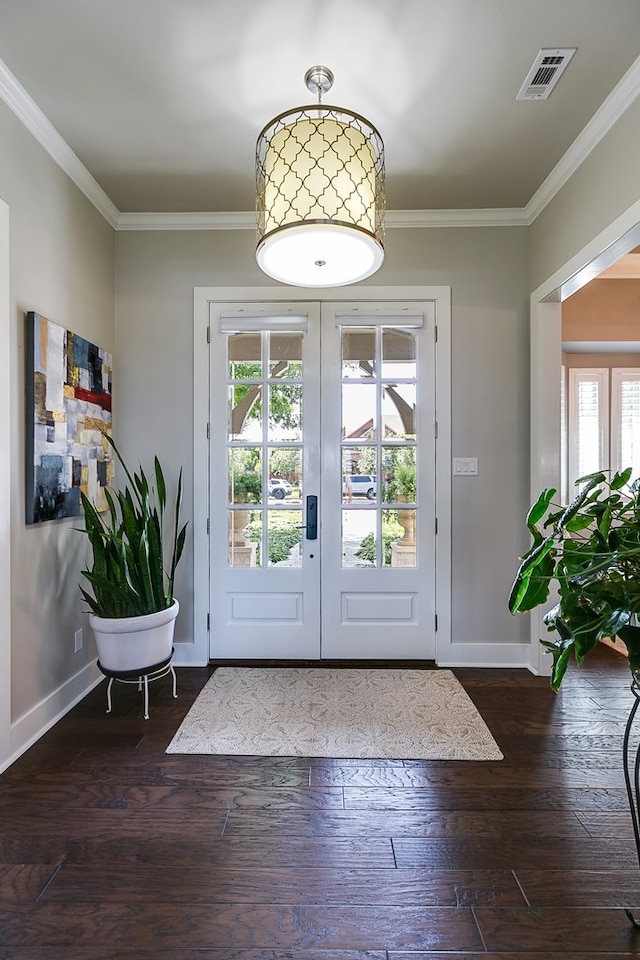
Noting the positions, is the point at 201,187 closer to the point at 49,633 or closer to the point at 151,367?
the point at 151,367

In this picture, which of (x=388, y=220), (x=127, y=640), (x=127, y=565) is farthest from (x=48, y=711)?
(x=388, y=220)

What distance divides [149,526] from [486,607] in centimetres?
207

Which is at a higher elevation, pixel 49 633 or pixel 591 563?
pixel 591 563

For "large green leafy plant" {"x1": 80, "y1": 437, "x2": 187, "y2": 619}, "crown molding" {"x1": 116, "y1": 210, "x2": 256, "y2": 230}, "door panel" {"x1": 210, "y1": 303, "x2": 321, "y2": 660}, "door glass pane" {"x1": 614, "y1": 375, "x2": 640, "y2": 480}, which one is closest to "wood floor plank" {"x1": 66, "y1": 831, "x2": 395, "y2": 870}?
"large green leafy plant" {"x1": 80, "y1": 437, "x2": 187, "y2": 619}

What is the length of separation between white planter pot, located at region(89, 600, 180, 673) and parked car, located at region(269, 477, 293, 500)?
1.02 meters

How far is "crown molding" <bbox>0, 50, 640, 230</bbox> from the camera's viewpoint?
216 centimetres

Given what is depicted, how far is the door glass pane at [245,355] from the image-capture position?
326 cm

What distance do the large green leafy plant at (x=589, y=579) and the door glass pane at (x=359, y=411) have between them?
6.19ft

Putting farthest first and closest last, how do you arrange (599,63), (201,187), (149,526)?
(201,187) < (149,526) < (599,63)

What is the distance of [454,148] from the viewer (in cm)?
256

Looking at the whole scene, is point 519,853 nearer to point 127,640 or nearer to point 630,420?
point 127,640

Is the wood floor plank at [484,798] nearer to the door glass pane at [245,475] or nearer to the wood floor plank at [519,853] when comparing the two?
the wood floor plank at [519,853]

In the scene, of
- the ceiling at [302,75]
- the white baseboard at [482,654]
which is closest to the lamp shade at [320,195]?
the ceiling at [302,75]

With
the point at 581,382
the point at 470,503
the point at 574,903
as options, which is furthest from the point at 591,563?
the point at 581,382
